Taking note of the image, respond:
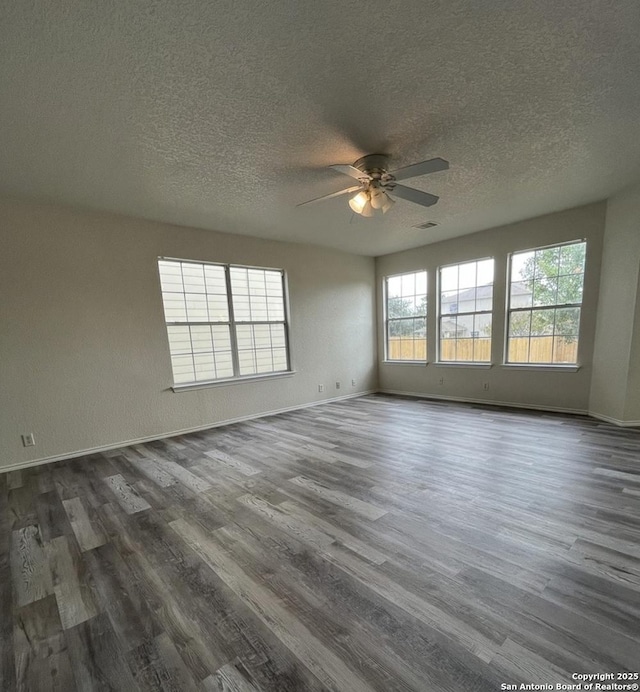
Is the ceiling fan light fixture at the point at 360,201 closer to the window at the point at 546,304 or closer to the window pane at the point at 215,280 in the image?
the window pane at the point at 215,280

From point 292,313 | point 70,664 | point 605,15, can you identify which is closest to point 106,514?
point 70,664

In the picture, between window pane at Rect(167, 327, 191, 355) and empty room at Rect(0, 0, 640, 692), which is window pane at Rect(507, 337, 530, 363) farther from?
window pane at Rect(167, 327, 191, 355)

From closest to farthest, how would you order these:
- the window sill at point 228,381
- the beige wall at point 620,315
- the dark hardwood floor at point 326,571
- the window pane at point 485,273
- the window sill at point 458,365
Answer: the dark hardwood floor at point 326,571 < the beige wall at point 620,315 < the window sill at point 228,381 < the window pane at point 485,273 < the window sill at point 458,365

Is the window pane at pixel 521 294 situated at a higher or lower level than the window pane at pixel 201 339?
higher

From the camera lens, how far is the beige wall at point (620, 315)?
362 cm

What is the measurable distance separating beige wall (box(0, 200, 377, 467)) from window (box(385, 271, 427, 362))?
269cm

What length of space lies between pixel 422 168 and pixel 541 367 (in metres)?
3.78

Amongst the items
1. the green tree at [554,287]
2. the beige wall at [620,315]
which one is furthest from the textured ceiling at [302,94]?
the green tree at [554,287]

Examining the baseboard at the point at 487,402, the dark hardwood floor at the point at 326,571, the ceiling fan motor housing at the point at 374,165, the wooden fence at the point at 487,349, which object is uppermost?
the ceiling fan motor housing at the point at 374,165

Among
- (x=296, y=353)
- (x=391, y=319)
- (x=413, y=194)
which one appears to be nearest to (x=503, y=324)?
(x=391, y=319)

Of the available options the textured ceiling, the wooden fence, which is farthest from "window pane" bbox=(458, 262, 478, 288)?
the textured ceiling

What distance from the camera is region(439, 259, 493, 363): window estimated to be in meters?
5.08

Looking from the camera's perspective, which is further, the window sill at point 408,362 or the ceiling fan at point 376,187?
the window sill at point 408,362

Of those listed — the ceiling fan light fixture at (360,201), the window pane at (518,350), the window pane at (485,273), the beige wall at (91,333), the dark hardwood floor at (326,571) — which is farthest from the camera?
the window pane at (485,273)
